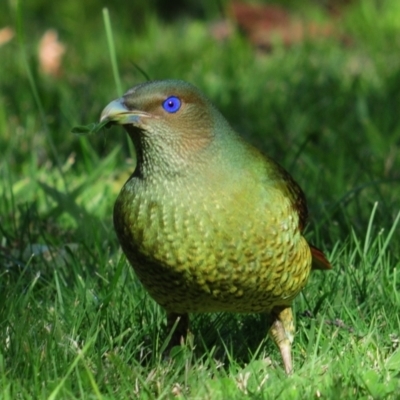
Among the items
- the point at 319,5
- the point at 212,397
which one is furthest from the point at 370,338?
the point at 319,5

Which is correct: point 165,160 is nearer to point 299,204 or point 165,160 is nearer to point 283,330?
point 299,204

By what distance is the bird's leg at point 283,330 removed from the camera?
3814mm

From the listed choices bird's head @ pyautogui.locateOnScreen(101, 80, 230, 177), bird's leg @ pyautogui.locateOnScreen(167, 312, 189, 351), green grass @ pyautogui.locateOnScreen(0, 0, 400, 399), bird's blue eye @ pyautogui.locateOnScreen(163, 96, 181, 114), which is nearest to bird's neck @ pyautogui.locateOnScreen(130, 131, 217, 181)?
bird's head @ pyautogui.locateOnScreen(101, 80, 230, 177)

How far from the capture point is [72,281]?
14.6 feet

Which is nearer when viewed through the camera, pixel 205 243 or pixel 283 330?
pixel 205 243

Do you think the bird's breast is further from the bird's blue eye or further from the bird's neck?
the bird's blue eye

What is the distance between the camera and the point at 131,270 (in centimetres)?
449

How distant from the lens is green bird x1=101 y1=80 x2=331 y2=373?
3.54 metres

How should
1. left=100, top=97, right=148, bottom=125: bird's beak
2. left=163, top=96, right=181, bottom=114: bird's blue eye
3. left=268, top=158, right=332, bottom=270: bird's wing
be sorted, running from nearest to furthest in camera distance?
left=100, top=97, right=148, bottom=125: bird's beak < left=163, top=96, right=181, bottom=114: bird's blue eye < left=268, top=158, right=332, bottom=270: bird's wing

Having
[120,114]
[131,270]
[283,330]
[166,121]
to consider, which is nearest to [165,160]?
[166,121]

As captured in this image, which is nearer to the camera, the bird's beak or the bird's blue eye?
the bird's beak

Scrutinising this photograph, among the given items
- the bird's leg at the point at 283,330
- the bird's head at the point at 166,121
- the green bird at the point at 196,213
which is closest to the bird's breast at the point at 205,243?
the green bird at the point at 196,213

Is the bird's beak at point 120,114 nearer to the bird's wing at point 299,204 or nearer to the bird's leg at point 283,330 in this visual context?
the bird's wing at point 299,204

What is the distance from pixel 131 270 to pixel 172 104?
1.10 m
